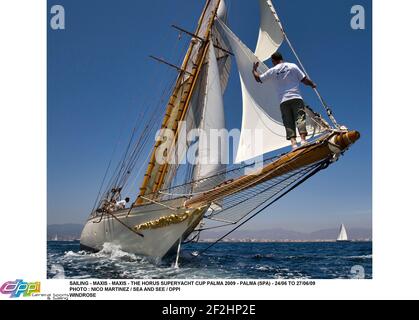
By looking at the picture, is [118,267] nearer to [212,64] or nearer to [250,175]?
[250,175]

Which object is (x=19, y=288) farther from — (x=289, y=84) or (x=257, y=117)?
(x=257, y=117)

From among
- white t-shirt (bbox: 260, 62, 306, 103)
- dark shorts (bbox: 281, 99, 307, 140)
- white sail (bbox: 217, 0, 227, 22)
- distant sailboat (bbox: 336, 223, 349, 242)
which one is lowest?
distant sailboat (bbox: 336, 223, 349, 242)

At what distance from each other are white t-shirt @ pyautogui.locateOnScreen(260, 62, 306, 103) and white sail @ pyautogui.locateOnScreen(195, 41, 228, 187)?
6881 mm

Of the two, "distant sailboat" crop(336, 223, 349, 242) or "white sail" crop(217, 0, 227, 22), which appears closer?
"white sail" crop(217, 0, 227, 22)

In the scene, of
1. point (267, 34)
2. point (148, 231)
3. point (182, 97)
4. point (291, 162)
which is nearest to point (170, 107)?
point (182, 97)

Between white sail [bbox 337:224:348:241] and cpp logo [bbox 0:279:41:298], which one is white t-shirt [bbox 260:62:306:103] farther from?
white sail [bbox 337:224:348:241]

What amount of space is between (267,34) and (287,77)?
7458mm

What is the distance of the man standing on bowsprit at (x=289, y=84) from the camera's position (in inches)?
345

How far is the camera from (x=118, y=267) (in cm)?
1420

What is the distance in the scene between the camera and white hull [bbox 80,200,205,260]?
1489 centimetres

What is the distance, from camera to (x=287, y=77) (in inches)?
350

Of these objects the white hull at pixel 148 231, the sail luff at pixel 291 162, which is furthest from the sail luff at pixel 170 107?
the sail luff at pixel 291 162

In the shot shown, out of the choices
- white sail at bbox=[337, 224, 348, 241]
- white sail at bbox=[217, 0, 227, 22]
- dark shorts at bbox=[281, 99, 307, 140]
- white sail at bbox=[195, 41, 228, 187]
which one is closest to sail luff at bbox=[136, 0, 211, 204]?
white sail at bbox=[217, 0, 227, 22]
